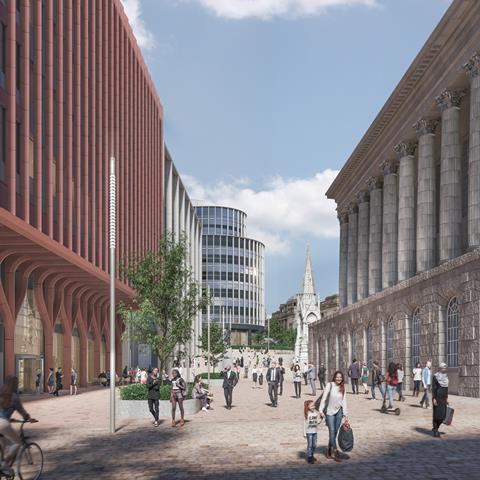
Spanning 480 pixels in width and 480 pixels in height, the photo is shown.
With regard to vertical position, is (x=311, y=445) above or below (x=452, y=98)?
below

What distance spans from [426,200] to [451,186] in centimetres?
618

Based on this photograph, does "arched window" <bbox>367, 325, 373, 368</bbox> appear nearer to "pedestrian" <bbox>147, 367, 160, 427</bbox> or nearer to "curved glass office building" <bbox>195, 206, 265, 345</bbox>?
"pedestrian" <bbox>147, 367, 160, 427</bbox>

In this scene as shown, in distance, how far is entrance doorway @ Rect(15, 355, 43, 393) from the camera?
145ft

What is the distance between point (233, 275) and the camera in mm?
183500

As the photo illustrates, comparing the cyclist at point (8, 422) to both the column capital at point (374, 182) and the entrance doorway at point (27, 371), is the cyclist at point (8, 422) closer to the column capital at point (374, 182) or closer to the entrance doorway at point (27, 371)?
the entrance doorway at point (27, 371)

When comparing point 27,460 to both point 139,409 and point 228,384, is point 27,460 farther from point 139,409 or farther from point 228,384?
point 228,384

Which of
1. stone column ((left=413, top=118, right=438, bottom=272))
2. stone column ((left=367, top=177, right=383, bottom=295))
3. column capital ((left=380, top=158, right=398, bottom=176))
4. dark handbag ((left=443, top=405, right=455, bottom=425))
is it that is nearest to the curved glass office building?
stone column ((left=367, top=177, right=383, bottom=295))

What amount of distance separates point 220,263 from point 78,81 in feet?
436

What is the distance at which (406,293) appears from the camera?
Result: 4809 centimetres

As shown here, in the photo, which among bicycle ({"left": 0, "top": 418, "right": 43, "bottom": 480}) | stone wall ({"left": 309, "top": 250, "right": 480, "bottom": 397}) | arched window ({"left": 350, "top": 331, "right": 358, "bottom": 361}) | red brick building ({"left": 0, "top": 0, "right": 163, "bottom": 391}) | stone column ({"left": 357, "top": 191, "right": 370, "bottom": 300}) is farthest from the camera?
stone column ({"left": 357, "top": 191, "right": 370, "bottom": 300})

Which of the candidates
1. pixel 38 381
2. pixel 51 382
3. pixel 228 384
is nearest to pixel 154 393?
pixel 228 384

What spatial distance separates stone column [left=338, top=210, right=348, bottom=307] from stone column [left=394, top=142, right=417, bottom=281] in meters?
25.8

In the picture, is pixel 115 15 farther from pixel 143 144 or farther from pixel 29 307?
pixel 29 307

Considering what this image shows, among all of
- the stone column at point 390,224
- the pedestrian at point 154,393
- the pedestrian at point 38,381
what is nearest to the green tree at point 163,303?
the pedestrian at point 154,393
